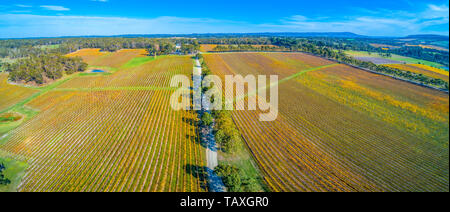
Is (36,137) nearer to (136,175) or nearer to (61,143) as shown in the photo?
(61,143)

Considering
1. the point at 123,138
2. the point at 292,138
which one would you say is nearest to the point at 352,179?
the point at 292,138

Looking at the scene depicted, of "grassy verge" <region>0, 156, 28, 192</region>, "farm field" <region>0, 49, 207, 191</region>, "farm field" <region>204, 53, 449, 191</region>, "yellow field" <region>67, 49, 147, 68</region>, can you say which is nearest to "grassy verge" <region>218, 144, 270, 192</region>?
"farm field" <region>204, 53, 449, 191</region>

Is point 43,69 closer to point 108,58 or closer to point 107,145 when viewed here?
point 108,58

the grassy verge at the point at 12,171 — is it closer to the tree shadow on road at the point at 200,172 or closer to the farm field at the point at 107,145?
the farm field at the point at 107,145

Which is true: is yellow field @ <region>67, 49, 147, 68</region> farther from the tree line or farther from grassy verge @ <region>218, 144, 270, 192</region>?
grassy verge @ <region>218, 144, 270, 192</region>
